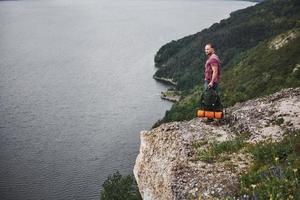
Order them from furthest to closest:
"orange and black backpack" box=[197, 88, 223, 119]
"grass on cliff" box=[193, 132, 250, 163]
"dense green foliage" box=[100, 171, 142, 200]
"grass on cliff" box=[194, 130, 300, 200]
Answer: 1. "dense green foliage" box=[100, 171, 142, 200]
2. "orange and black backpack" box=[197, 88, 223, 119]
3. "grass on cliff" box=[193, 132, 250, 163]
4. "grass on cliff" box=[194, 130, 300, 200]

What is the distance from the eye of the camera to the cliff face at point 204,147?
18.1 m

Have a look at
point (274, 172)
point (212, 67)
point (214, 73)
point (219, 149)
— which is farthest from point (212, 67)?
point (274, 172)

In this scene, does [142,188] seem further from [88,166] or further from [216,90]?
[88,166]

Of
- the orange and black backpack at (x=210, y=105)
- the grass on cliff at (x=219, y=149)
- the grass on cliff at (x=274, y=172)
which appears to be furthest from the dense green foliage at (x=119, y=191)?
the grass on cliff at (x=274, y=172)

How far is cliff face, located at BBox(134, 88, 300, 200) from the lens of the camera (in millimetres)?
18062

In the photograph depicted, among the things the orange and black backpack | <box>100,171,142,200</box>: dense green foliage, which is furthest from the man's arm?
<box>100,171,142,200</box>: dense green foliage

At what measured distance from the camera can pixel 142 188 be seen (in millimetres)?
22203

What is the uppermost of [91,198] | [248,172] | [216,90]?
[216,90]


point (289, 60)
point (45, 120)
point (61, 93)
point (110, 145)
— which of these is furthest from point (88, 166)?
point (61, 93)

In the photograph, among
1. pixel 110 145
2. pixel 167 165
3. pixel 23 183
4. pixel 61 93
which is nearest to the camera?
pixel 167 165

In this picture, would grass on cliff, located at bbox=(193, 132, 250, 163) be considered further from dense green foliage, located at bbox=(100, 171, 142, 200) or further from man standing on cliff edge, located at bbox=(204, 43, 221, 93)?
dense green foliage, located at bbox=(100, 171, 142, 200)

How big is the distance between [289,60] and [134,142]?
5197 centimetres

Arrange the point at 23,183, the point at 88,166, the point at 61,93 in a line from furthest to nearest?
the point at 61,93
the point at 88,166
the point at 23,183

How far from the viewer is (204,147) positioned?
2139cm
